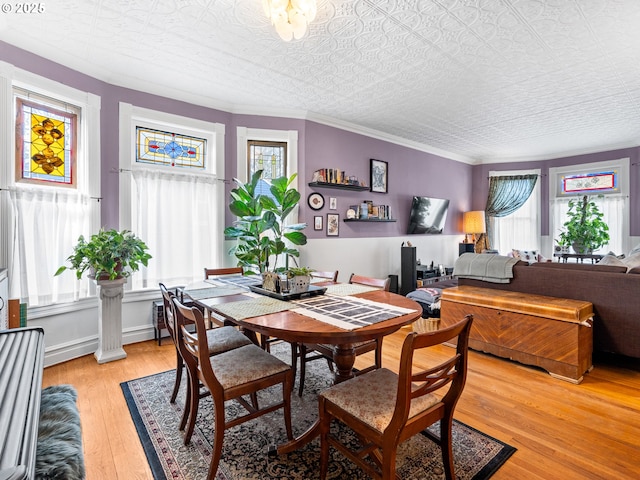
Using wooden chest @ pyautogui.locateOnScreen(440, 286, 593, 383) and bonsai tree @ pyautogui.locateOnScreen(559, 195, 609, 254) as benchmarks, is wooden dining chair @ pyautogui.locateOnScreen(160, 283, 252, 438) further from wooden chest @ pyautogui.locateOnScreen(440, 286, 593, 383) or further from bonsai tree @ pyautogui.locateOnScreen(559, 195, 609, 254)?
bonsai tree @ pyautogui.locateOnScreen(559, 195, 609, 254)

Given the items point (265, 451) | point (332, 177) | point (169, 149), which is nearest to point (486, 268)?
point (332, 177)

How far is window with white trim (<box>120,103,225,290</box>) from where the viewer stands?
3367 millimetres

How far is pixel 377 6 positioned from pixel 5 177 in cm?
316

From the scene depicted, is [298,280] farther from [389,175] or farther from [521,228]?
[521,228]

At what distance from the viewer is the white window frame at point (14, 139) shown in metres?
2.55

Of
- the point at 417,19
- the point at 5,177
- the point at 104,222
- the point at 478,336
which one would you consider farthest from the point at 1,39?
the point at 478,336

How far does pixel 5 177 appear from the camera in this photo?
8.40 feet

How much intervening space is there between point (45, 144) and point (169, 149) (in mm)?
1103

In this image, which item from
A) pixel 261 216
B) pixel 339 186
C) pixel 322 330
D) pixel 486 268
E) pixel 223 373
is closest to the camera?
pixel 322 330

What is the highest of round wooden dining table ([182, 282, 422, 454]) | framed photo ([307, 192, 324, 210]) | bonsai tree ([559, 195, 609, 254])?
framed photo ([307, 192, 324, 210])

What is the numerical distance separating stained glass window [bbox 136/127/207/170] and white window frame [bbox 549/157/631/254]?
653cm

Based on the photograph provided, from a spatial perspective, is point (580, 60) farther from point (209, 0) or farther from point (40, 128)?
point (40, 128)

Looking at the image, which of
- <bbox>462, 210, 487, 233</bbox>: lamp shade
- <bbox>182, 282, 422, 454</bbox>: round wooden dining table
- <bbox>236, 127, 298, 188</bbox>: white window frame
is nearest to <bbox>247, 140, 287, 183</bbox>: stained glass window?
<bbox>236, 127, 298, 188</bbox>: white window frame

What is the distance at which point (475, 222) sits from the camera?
6527 mm
